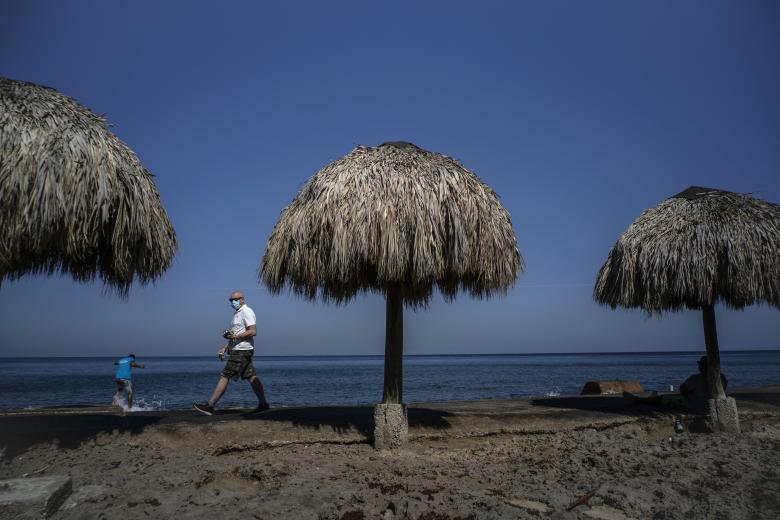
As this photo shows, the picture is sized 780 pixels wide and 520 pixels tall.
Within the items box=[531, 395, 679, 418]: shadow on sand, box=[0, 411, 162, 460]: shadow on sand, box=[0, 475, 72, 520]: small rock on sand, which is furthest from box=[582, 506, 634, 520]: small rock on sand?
box=[0, 411, 162, 460]: shadow on sand

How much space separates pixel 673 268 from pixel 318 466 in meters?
5.98

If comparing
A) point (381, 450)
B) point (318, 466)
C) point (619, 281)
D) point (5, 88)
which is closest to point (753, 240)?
point (619, 281)

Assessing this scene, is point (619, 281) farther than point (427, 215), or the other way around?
point (619, 281)

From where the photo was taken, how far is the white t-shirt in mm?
7344

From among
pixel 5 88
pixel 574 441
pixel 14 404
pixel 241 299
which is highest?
pixel 5 88

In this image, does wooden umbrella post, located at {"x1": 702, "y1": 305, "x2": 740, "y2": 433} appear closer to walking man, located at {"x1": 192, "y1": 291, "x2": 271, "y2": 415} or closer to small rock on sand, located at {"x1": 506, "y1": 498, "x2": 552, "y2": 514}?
small rock on sand, located at {"x1": 506, "y1": 498, "x2": 552, "y2": 514}

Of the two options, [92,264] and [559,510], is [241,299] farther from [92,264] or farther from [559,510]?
[559,510]

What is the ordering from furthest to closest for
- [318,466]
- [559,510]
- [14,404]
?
[14,404], [318,466], [559,510]

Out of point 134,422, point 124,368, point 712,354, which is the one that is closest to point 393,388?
point 134,422

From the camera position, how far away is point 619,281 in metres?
8.81

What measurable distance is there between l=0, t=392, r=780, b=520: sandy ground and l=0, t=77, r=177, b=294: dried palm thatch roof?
1913 millimetres

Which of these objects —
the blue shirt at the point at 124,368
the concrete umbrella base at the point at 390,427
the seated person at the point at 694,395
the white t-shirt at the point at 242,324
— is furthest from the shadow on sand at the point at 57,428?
the seated person at the point at 694,395

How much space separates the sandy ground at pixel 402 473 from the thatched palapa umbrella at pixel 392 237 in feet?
3.03

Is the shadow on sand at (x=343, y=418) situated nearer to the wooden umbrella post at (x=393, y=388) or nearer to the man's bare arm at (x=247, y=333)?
the wooden umbrella post at (x=393, y=388)
